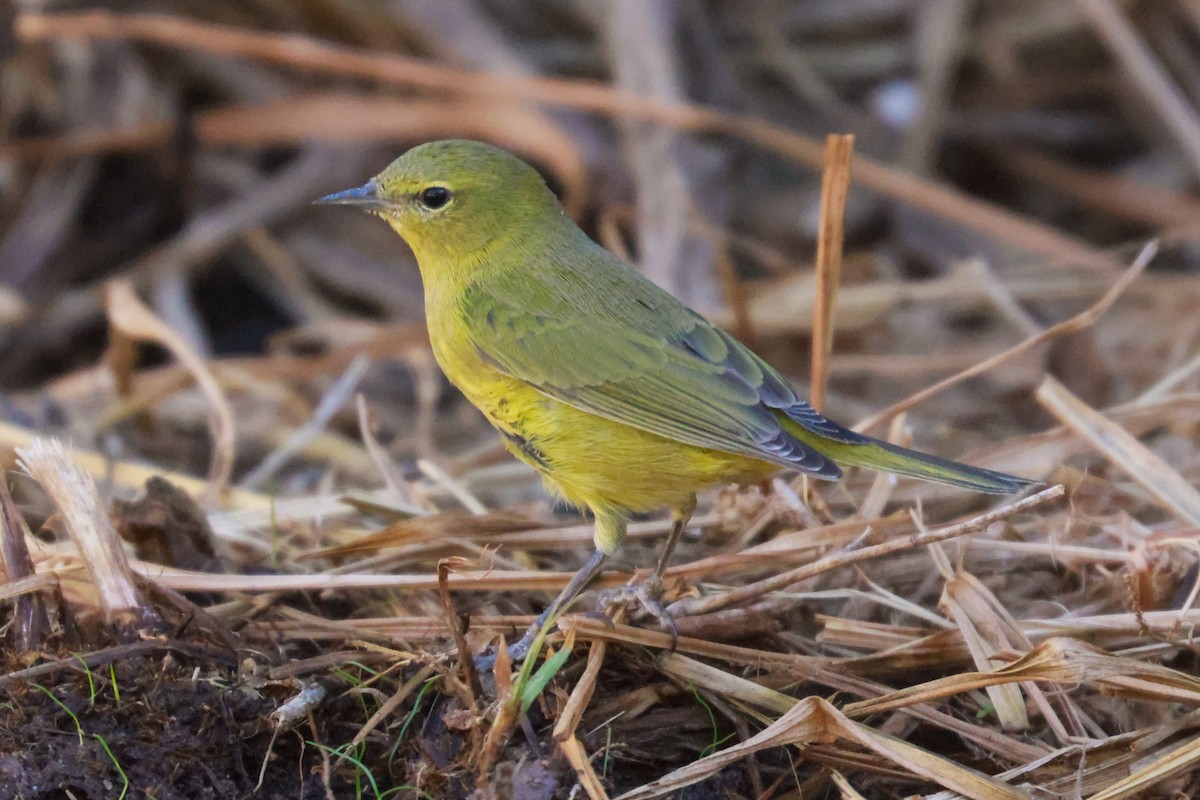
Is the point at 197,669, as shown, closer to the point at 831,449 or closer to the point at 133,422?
the point at 831,449

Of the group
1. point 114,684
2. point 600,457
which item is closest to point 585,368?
point 600,457

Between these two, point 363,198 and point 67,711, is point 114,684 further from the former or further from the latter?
point 363,198

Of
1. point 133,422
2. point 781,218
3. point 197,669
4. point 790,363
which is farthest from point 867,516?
point 781,218

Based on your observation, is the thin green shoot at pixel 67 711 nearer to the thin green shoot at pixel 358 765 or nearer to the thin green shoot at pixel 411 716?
the thin green shoot at pixel 358 765

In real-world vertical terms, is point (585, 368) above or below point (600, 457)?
above

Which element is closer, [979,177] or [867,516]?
[867,516]

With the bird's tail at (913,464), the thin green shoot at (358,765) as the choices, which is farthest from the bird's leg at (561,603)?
the bird's tail at (913,464)
